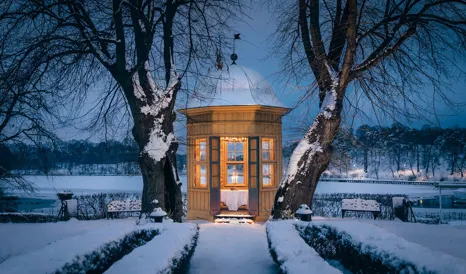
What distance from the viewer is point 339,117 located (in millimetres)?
8953

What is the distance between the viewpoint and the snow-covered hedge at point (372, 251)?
11.5ft

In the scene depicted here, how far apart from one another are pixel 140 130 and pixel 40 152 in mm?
3510

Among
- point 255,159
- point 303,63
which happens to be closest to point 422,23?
point 303,63

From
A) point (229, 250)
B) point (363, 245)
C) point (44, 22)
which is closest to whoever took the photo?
point (363, 245)

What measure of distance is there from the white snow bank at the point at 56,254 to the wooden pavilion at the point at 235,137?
270 inches

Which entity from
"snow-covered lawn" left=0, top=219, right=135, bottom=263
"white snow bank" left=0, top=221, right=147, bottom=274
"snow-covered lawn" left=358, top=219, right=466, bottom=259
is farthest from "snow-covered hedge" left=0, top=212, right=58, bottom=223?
"snow-covered lawn" left=358, top=219, right=466, bottom=259

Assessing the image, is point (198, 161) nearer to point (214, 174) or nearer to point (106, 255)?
point (214, 174)

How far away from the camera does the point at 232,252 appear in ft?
23.5

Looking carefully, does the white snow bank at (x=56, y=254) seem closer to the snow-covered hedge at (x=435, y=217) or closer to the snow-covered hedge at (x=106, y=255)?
the snow-covered hedge at (x=106, y=255)

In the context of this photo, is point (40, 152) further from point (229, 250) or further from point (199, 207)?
point (229, 250)

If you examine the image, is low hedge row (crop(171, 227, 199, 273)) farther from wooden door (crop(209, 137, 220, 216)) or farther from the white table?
the white table

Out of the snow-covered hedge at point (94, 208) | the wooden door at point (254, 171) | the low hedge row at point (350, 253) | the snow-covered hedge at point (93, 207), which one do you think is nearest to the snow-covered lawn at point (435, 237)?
the low hedge row at point (350, 253)

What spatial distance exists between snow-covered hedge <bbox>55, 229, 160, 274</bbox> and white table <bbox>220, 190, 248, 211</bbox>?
6.63 metres

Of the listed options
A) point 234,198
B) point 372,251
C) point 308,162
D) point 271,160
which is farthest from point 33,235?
point 372,251
